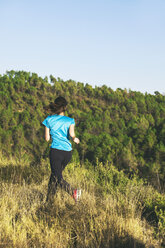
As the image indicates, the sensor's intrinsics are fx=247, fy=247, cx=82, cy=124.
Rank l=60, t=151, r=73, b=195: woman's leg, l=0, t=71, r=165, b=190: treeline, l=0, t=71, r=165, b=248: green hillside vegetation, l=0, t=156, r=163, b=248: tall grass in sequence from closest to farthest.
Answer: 1. l=0, t=156, r=163, b=248: tall grass
2. l=0, t=71, r=165, b=248: green hillside vegetation
3. l=60, t=151, r=73, b=195: woman's leg
4. l=0, t=71, r=165, b=190: treeline

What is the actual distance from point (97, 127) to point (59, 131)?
34.8 m

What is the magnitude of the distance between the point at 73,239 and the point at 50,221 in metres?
0.30

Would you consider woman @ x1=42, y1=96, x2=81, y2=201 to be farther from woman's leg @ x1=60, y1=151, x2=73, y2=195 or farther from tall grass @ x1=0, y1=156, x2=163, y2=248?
tall grass @ x1=0, y1=156, x2=163, y2=248

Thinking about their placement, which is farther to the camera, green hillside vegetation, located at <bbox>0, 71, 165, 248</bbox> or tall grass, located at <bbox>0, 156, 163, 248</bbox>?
green hillside vegetation, located at <bbox>0, 71, 165, 248</bbox>

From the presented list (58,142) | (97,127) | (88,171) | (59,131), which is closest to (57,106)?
(59,131)

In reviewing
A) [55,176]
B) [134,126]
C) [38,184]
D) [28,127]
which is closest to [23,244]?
[55,176]

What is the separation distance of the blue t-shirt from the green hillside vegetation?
437 mm

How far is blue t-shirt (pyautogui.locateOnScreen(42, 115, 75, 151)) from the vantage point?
305cm

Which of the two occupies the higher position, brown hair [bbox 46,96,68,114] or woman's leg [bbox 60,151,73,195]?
brown hair [bbox 46,96,68,114]

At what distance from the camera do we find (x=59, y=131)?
3061 millimetres

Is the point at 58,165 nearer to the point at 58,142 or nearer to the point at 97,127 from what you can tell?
the point at 58,142

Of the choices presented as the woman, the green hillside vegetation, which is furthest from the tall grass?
the woman

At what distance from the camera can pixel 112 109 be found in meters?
53.7

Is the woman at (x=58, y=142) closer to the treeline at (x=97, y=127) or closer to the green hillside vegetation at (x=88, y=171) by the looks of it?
the green hillside vegetation at (x=88, y=171)
